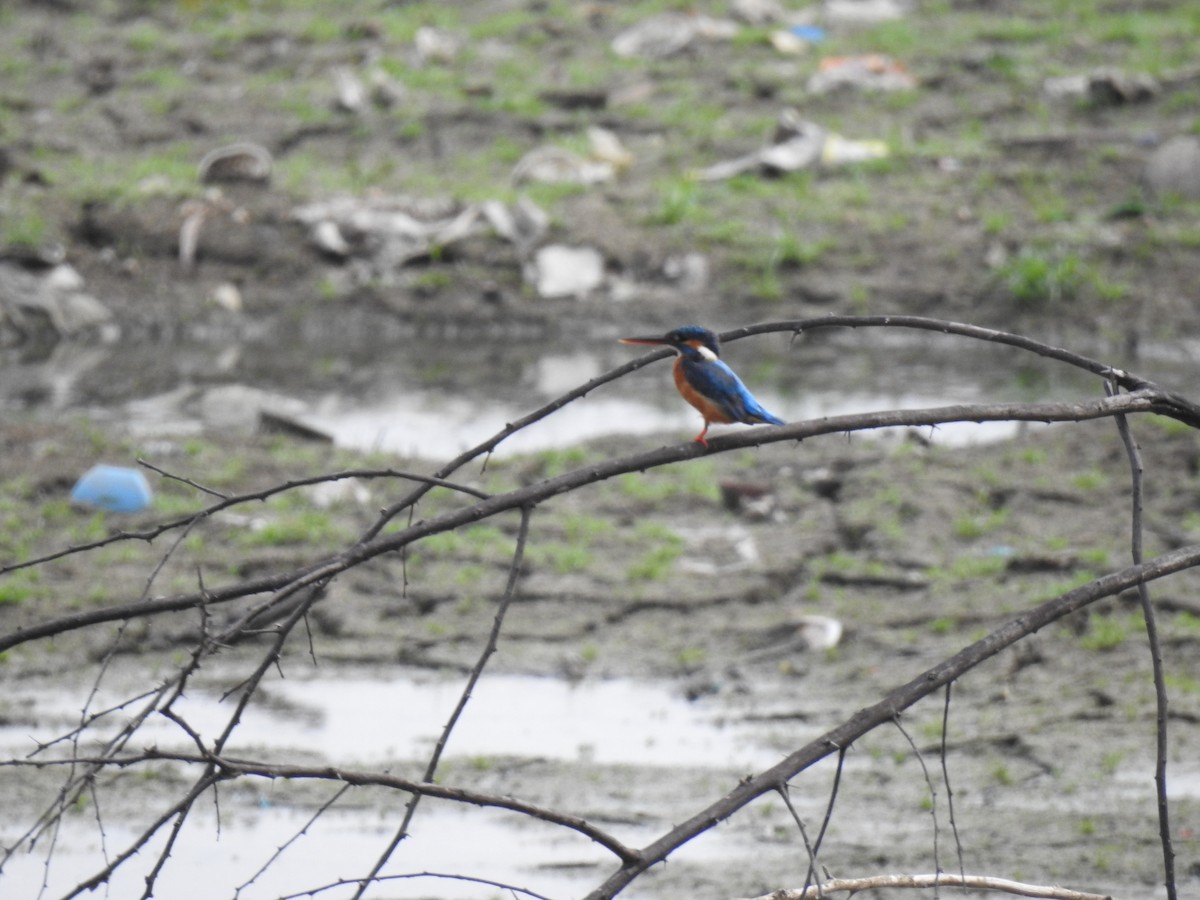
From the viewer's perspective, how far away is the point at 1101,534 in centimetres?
723

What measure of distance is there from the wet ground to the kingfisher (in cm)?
53

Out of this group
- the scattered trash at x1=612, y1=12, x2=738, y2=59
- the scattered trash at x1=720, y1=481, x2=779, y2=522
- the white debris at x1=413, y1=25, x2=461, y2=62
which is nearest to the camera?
the scattered trash at x1=720, y1=481, x2=779, y2=522

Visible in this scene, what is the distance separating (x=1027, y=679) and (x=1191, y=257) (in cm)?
736

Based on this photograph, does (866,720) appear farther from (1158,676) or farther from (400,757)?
(400,757)

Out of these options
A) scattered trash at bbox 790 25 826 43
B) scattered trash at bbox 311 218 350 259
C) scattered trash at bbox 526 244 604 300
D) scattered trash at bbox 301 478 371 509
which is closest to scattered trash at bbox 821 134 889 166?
scattered trash at bbox 526 244 604 300

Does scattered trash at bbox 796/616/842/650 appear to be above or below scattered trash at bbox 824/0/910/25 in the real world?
above

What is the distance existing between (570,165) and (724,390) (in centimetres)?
1107

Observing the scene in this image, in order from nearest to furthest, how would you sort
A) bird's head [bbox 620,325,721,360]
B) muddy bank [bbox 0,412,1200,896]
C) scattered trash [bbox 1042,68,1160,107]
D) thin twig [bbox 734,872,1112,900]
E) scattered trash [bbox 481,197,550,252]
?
1. thin twig [bbox 734,872,1112,900]
2. bird's head [bbox 620,325,721,360]
3. muddy bank [bbox 0,412,1200,896]
4. scattered trash [bbox 481,197,550,252]
5. scattered trash [bbox 1042,68,1160,107]

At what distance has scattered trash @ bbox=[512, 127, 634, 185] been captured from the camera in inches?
553

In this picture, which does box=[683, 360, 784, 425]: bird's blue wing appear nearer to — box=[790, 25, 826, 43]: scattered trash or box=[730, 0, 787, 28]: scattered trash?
box=[790, 25, 826, 43]: scattered trash

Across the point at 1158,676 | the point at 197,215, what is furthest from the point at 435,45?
the point at 1158,676

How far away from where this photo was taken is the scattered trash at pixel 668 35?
17.0 m

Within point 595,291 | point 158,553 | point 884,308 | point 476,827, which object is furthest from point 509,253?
point 476,827

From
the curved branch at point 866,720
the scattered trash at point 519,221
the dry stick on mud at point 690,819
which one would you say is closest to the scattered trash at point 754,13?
the scattered trash at point 519,221
